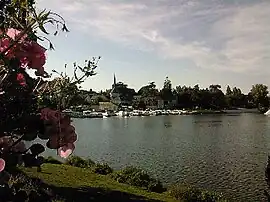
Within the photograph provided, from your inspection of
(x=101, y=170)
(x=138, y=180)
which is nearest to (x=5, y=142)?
(x=138, y=180)

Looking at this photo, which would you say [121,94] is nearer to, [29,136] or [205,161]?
[205,161]

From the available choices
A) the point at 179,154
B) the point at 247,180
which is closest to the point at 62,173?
the point at 247,180

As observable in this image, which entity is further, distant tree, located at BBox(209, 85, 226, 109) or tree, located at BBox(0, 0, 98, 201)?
distant tree, located at BBox(209, 85, 226, 109)

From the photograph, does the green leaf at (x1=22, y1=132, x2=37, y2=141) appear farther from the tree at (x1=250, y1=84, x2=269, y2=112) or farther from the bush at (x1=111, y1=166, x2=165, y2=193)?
the tree at (x1=250, y1=84, x2=269, y2=112)

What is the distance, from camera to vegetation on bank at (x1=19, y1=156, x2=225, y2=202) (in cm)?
1158

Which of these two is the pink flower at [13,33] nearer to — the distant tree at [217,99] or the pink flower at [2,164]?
the pink flower at [2,164]

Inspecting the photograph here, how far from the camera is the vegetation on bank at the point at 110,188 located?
456 inches

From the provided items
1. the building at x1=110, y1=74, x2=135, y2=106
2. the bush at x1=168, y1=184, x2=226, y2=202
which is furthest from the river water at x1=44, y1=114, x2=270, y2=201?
the building at x1=110, y1=74, x2=135, y2=106

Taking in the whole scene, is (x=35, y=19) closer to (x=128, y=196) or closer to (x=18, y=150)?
(x=18, y=150)

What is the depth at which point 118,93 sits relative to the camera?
5281 inches

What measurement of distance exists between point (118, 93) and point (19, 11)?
435ft

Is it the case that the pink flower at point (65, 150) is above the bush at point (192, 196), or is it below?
above

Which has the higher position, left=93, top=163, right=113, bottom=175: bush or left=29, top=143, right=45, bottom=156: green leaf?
left=29, top=143, right=45, bottom=156: green leaf

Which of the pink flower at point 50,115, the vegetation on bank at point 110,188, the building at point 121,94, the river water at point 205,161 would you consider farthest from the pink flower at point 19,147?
the building at point 121,94
